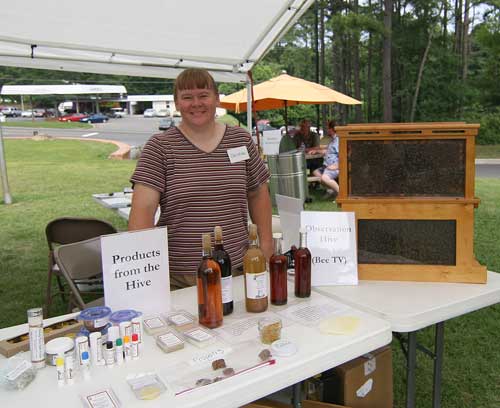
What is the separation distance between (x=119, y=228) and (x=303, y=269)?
459cm

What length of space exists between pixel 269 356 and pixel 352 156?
823 mm

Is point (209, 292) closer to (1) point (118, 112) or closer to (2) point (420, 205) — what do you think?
(2) point (420, 205)

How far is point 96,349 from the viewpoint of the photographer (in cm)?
116

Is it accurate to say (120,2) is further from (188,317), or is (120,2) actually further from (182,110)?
(188,317)


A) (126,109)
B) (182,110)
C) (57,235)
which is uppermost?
(126,109)

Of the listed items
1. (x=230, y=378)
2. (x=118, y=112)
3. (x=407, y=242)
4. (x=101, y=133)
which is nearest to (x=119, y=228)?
(x=407, y=242)

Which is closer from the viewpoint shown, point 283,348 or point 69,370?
point 69,370

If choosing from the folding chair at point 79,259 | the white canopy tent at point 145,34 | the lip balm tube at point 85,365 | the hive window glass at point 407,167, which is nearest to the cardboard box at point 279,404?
the lip balm tube at point 85,365

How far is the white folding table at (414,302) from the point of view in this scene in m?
1.43

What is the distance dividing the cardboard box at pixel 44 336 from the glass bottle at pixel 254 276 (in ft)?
1.62

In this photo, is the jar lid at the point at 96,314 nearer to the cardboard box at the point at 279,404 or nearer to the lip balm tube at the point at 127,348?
the lip balm tube at the point at 127,348

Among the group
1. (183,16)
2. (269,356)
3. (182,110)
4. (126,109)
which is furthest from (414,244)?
(126,109)

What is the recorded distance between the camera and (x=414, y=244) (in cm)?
169

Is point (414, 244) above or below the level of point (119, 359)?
above
